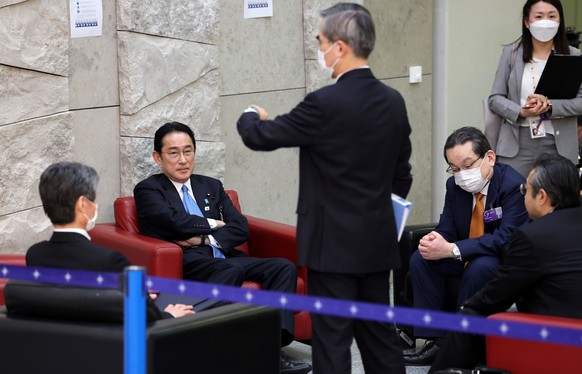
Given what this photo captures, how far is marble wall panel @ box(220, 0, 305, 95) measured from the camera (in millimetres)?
5895

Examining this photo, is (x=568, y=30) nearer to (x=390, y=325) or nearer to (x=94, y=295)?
(x=390, y=325)

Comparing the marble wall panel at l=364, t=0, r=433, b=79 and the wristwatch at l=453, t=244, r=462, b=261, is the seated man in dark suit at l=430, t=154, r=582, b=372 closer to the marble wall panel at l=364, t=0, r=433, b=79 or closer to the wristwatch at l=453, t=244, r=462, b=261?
the wristwatch at l=453, t=244, r=462, b=261

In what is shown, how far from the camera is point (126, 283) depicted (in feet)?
10.1

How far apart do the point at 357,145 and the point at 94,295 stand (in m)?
0.98

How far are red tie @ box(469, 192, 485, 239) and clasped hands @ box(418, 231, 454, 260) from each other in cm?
18

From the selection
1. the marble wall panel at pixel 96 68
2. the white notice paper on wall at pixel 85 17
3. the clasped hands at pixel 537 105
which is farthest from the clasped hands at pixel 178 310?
the clasped hands at pixel 537 105

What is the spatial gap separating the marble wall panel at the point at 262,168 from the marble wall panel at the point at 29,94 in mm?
1110

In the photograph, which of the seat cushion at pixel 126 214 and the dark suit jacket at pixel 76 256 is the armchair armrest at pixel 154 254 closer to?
the seat cushion at pixel 126 214

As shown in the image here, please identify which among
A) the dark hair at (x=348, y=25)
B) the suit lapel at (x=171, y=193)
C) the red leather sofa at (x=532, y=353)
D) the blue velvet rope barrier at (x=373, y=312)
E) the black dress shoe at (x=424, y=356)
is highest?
the dark hair at (x=348, y=25)

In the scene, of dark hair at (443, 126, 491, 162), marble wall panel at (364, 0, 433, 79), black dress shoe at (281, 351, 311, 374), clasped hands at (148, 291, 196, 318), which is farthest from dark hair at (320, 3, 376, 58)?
marble wall panel at (364, 0, 433, 79)

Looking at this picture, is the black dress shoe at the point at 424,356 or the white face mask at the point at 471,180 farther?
the black dress shoe at the point at 424,356

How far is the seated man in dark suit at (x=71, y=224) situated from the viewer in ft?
11.5

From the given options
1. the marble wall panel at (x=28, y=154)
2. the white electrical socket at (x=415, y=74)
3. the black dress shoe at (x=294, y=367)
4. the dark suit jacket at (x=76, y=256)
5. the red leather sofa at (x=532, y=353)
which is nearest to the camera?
the dark suit jacket at (x=76, y=256)

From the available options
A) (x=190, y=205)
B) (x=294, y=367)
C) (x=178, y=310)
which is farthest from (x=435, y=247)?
(x=178, y=310)
